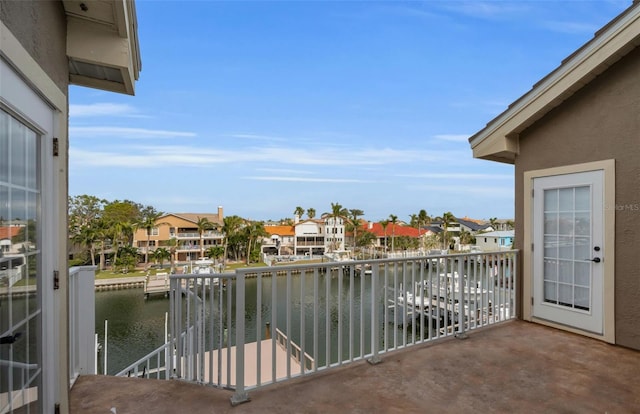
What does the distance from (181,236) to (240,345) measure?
35.8m

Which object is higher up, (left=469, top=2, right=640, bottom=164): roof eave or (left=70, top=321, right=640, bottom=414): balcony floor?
(left=469, top=2, right=640, bottom=164): roof eave

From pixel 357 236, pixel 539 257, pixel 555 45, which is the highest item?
pixel 555 45

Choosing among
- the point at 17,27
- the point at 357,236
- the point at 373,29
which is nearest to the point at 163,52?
the point at 373,29

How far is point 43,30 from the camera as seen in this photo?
5.29ft

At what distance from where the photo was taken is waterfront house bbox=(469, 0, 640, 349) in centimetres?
321

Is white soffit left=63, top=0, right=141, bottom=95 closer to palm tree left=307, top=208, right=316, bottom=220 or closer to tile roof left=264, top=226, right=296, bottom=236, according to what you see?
tile roof left=264, top=226, right=296, bottom=236

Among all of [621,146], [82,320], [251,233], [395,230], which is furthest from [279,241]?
[621,146]

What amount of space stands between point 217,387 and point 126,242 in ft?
113

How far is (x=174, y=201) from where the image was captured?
41.0 metres

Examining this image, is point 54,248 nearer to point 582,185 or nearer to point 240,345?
point 240,345

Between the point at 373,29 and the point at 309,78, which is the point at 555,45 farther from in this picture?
the point at 309,78

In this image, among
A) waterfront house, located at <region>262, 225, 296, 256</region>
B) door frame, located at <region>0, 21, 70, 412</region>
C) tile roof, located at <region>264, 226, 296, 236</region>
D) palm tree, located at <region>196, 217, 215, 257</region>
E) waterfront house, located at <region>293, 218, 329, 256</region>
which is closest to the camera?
door frame, located at <region>0, 21, 70, 412</region>

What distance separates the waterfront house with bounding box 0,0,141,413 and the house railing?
83 centimetres

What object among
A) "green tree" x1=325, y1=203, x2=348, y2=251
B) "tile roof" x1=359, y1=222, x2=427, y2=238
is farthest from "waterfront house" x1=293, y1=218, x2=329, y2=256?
"tile roof" x1=359, y1=222, x2=427, y2=238
